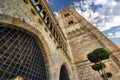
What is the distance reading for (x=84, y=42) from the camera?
13.6 metres

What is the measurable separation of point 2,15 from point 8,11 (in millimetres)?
467

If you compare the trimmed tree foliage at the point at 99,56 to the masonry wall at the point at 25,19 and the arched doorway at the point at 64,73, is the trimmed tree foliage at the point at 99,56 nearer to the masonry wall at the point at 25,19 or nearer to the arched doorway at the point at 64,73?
the masonry wall at the point at 25,19

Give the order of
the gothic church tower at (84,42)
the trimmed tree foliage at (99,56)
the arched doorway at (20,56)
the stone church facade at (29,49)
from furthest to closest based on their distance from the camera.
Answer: the gothic church tower at (84,42), the trimmed tree foliage at (99,56), the stone church facade at (29,49), the arched doorway at (20,56)

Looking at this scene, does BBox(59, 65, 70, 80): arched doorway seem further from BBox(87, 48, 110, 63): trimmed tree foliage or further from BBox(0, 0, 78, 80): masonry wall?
BBox(87, 48, 110, 63): trimmed tree foliage

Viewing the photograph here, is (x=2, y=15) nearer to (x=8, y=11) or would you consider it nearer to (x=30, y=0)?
(x=8, y=11)

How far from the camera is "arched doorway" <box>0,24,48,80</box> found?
4465 mm

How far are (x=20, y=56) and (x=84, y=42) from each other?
30.5 feet

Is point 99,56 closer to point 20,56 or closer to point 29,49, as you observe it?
point 29,49

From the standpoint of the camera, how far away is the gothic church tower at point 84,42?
1098 centimetres

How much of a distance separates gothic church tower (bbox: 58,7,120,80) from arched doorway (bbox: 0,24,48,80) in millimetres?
5939

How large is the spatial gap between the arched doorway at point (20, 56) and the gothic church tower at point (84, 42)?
594cm

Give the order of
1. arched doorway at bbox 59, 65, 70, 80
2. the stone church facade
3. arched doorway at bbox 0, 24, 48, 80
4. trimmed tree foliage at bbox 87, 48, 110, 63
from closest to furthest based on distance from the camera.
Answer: arched doorway at bbox 0, 24, 48, 80 → the stone church facade → trimmed tree foliage at bbox 87, 48, 110, 63 → arched doorway at bbox 59, 65, 70, 80

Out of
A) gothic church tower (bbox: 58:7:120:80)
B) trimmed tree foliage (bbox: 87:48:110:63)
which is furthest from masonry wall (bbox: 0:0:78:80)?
gothic church tower (bbox: 58:7:120:80)

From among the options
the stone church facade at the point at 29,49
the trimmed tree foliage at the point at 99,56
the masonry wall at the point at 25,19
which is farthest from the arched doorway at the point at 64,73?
the trimmed tree foliage at the point at 99,56
